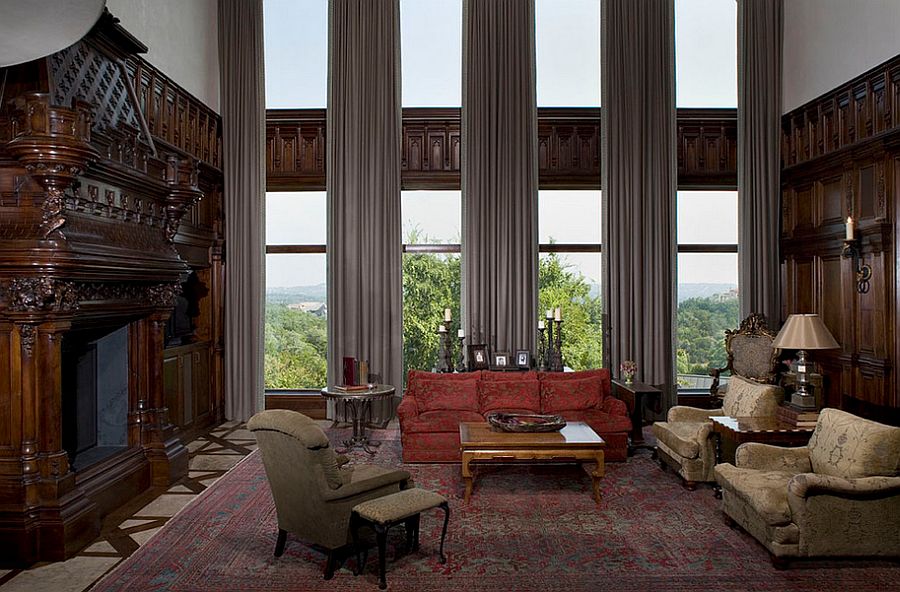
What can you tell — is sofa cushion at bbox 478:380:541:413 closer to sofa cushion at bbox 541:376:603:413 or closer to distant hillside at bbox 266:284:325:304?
sofa cushion at bbox 541:376:603:413

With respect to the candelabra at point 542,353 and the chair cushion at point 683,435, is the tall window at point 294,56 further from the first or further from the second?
the chair cushion at point 683,435

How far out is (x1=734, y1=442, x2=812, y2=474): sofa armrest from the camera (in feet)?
15.1

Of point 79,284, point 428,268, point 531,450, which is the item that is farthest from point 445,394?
point 79,284

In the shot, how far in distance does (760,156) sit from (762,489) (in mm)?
5514

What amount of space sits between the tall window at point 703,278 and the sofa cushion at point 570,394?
103 inches

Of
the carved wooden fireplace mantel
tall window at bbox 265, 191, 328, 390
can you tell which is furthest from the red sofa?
tall window at bbox 265, 191, 328, 390

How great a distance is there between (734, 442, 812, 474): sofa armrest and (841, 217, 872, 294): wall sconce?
277 centimetres

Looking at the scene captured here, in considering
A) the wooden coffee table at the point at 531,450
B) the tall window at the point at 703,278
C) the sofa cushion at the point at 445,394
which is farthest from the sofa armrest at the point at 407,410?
the tall window at the point at 703,278

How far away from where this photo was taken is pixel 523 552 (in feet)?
14.2

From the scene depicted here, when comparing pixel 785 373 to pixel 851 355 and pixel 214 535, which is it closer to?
pixel 851 355

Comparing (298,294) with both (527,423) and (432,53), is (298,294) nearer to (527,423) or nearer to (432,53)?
(432,53)

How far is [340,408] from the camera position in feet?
28.7

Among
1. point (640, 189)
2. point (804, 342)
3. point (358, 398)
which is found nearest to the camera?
point (804, 342)

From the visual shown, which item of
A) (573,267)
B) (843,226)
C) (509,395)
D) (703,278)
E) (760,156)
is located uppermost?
(760,156)
